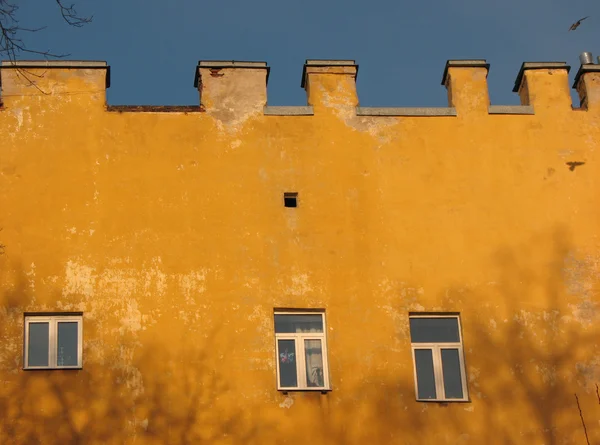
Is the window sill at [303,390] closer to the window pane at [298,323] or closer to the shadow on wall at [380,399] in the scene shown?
the shadow on wall at [380,399]

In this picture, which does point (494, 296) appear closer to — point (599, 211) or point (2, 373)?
point (599, 211)

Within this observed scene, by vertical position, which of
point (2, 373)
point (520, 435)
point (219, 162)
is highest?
point (219, 162)

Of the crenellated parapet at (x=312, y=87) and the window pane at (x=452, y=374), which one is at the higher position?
the crenellated parapet at (x=312, y=87)

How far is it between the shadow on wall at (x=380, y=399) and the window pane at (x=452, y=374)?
0.19m

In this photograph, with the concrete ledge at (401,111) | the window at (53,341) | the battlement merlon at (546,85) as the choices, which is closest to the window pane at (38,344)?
the window at (53,341)

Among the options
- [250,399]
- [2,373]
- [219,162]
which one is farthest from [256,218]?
[2,373]

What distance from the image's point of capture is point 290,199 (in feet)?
61.6

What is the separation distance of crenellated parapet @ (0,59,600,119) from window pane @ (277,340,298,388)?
364cm

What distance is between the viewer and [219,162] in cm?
1883

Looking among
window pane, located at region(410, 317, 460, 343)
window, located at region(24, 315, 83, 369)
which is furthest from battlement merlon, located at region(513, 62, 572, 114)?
window, located at region(24, 315, 83, 369)

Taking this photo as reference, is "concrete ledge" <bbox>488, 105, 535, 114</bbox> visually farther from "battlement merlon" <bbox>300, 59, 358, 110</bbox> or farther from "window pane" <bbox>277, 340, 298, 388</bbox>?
"window pane" <bbox>277, 340, 298, 388</bbox>

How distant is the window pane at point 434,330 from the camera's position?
59.5 ft

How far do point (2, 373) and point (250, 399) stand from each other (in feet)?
11.1

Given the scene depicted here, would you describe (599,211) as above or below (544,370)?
above
